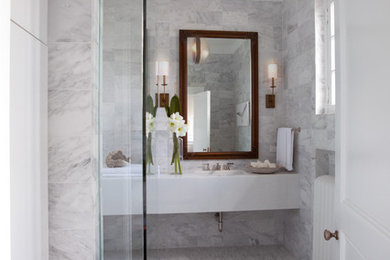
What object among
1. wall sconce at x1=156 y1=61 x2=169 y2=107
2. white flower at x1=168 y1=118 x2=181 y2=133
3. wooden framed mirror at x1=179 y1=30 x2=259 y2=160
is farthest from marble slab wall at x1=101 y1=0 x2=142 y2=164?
wooden framed mirror at x1=179 y1=30 x2=259 y2=160

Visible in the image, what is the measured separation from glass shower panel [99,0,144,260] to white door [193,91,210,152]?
5.52ft

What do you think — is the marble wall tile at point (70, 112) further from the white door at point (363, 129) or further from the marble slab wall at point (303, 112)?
the marble slab wall at point (303, 112)

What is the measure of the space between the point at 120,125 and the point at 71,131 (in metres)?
0.14

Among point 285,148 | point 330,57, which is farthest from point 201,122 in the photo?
point 330,57

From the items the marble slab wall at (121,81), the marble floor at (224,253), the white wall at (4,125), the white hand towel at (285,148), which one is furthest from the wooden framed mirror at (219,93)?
the white wall at (4,125)

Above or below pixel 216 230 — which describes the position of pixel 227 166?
above

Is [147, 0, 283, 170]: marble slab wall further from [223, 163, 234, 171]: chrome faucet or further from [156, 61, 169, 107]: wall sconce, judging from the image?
[223, 163, 234, 171]: chrome faucet

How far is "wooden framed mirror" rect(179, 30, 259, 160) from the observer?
2.59m

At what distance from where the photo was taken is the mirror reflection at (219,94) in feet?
8.52

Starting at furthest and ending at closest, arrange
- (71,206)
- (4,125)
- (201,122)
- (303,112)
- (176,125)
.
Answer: (201,122) < (176,125) < (303,112) < (71,206) < (4,125)

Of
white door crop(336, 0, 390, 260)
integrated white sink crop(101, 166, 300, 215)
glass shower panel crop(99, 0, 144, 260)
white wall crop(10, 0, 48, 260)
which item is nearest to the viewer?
white wall crop(10, 0, 48, 260)

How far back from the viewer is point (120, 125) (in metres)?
0.83

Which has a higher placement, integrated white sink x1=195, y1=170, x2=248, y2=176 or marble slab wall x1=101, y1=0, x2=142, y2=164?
marble slab wall x1=101, y1=0, x2=142, y2=164

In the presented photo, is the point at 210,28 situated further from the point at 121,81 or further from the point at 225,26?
the point at 121,81
